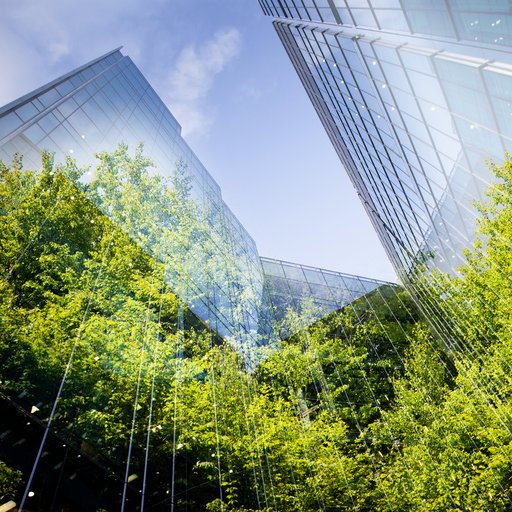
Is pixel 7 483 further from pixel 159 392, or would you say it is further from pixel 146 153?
pixel 146 153

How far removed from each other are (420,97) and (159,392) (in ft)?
40.2

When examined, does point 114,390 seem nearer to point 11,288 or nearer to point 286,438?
point 11,288

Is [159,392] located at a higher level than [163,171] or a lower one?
lower

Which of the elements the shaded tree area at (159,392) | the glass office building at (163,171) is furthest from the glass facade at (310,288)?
the shaded tree area at (159,392)

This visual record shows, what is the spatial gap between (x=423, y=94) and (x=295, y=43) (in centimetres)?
1736

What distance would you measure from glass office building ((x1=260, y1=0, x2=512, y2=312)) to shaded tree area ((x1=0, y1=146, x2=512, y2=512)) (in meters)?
1.60

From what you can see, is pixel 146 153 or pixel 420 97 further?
pixel 146 153

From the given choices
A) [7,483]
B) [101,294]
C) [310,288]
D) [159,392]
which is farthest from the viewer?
[310,288]

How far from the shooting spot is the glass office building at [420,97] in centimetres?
844

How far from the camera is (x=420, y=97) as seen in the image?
38.2ft

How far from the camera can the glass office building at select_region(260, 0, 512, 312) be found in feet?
27.7

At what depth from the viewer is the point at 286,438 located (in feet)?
41.0

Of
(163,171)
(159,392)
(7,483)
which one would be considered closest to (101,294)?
(159,392)

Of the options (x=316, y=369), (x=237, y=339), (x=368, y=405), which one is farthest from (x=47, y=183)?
(x=368, y=405)
